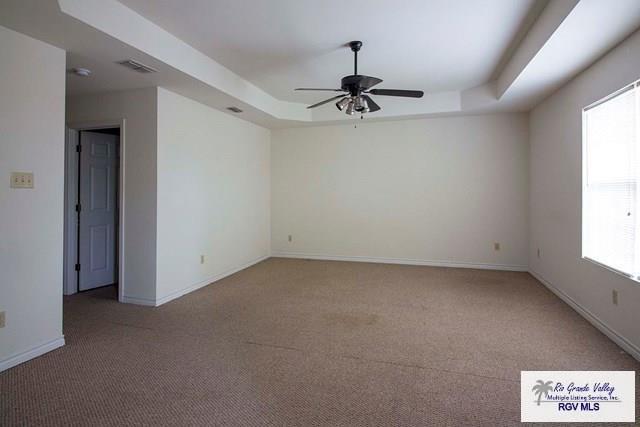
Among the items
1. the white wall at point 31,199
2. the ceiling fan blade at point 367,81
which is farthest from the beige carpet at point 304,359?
the ceiling fan blade at point 367,81

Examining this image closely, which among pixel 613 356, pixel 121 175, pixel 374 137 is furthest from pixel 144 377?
pixel 374 137

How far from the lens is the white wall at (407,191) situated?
5359mm

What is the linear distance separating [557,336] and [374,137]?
13.1 feet

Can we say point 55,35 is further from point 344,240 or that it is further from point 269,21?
point 344,240

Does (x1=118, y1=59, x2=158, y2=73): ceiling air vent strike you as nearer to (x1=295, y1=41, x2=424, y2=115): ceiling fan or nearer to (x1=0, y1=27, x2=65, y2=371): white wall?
(x1=0, y1=27, x2=65, y2=371): white wall

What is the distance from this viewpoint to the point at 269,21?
2910 millimetres

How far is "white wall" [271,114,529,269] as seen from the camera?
17.6 feet

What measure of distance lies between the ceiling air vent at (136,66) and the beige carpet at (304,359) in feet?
8.00

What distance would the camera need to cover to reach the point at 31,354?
8.39ft

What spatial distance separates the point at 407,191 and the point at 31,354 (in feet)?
16.9

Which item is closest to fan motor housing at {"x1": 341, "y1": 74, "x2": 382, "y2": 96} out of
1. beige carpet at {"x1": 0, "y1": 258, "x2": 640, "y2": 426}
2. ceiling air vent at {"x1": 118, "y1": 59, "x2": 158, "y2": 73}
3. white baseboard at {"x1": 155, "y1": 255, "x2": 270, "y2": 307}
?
ceiling air vent at {"x1": 118, "y1": 59, "x2": 158, "y2": 73}

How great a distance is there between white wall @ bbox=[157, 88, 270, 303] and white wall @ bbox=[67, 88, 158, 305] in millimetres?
85

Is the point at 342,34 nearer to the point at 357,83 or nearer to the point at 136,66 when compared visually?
the point at 357,83

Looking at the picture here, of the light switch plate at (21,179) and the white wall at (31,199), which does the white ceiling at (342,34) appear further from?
the light switch plate at (21,179)
